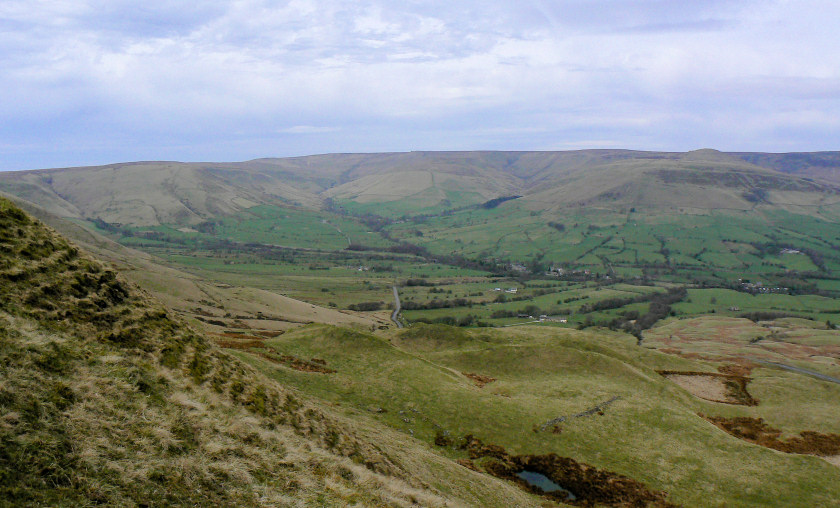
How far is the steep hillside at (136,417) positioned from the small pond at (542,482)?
345 inches

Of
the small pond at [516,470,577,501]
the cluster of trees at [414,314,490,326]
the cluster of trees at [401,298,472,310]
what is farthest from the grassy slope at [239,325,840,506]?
the cluster of trees at [401,298,472,310]

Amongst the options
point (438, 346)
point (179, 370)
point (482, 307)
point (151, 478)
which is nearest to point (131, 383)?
point (179, 370)

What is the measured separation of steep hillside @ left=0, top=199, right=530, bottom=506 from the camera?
49.4 ft

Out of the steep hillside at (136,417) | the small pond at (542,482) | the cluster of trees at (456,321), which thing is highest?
the steep hillside at (136,417)

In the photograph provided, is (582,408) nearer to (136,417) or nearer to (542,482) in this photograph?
(542,482)

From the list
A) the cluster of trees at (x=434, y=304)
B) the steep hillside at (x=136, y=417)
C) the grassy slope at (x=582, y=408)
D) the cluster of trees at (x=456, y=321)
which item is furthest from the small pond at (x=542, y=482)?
the cluster of trees at (x=434, y=304)

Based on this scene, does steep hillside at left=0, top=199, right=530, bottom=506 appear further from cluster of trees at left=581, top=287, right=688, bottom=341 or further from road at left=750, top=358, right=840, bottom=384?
cluster of trees at left=581, top=287, right=688, bottom=341

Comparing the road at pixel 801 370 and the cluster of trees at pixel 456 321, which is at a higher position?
the road at pixel 801 370

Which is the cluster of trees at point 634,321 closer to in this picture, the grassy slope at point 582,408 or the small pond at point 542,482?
the grassy slope at point 582,408

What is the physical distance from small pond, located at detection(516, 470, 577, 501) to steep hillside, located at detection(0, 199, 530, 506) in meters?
8.77

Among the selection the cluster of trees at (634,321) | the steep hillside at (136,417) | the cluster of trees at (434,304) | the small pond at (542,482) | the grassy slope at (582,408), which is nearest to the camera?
the steep hillside at (136,417)

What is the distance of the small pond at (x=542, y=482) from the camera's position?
37.6 m

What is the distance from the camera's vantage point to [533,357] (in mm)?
67875

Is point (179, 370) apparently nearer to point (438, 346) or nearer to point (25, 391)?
point (25, 391)
